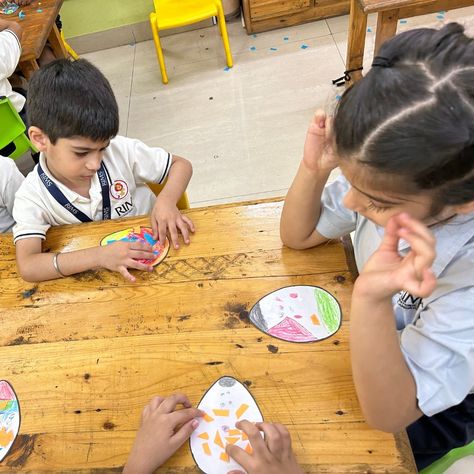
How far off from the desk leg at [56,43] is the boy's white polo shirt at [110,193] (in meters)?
1.79

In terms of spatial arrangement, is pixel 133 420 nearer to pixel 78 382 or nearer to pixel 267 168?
pixel 78 382

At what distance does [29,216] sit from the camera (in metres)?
1.15

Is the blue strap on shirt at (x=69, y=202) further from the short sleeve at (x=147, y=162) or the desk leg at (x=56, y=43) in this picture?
the desk leg at (x=56, y=43)

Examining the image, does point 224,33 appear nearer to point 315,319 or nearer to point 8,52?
point 8,52

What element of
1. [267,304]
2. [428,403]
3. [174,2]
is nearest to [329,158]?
[267,304]

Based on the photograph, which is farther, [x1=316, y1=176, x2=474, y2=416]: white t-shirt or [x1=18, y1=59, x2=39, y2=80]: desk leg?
[x1=18, y1=59, x2=39, y2=80]: desk leg

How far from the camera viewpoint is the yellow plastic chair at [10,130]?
1.82 metres

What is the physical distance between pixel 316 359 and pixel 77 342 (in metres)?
0.50

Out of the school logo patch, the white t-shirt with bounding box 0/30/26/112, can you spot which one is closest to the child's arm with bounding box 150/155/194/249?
the school logo patch

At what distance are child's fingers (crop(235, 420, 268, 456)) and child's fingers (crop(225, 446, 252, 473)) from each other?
17 mm

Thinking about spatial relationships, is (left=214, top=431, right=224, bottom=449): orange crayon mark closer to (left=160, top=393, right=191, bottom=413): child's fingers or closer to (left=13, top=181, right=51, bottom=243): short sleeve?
(left=160, top=393, right=191, bottom=413): child's fingers

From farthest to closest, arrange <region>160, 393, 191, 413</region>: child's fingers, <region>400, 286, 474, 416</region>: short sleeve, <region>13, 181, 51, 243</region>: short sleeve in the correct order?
1. <region>13, 181, 51, 243</region>: short sleeve
2. <region>160, 393, 191, 413</region>: child's fingers
3. <region>400, 286, 474, 416</region>: short sleeve

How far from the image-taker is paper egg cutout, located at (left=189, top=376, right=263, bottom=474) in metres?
0.73

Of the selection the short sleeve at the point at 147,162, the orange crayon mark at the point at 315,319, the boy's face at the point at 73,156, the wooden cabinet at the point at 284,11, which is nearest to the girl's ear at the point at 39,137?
Result: the boy's face at the point at 73,156
